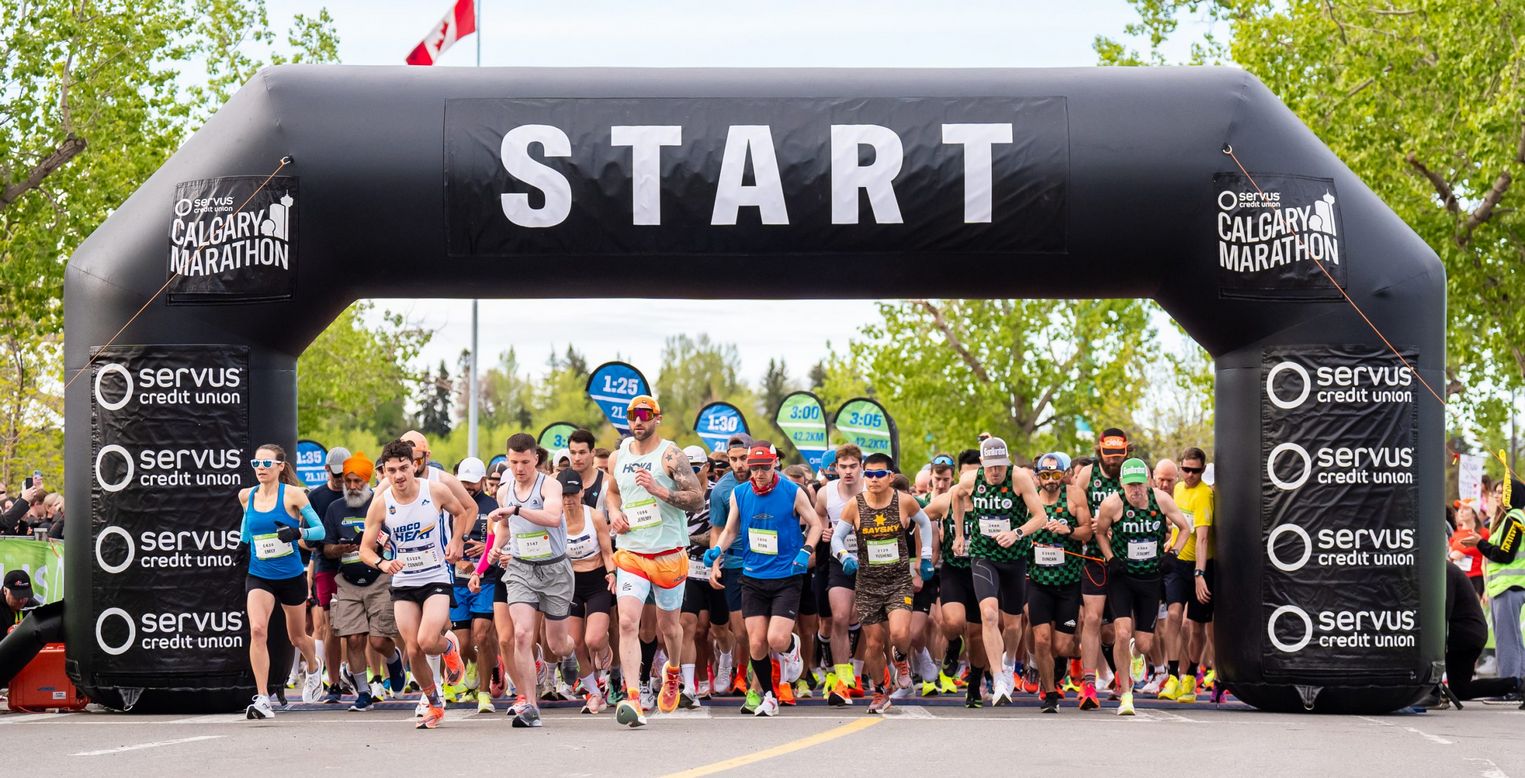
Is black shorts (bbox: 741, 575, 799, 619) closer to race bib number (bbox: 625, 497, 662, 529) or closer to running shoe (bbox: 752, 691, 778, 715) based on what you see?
running shoe (bbox: 752, 691, 778, 715)

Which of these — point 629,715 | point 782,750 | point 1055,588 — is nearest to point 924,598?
point 1055,588

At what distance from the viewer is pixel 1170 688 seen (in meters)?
15.8

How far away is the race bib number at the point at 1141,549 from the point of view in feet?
47.8

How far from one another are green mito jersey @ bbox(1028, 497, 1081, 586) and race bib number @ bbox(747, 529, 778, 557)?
199 centimetres

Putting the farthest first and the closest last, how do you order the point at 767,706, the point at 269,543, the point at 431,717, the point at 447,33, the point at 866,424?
the point at 447,33 < the point at 866,424 < the point at 767,706 < the point at 269,543 < the point at 431,717

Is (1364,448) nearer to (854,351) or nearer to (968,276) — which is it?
(968,276)

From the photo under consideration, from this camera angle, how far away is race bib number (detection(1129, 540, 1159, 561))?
1458 cm

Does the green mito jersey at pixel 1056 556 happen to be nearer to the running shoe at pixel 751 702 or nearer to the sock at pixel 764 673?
the sock at pixel 764 673

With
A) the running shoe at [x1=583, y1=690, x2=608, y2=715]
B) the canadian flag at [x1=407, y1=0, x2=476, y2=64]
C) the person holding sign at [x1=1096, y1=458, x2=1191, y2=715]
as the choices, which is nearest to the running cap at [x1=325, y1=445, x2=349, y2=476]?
the running shoe at [x1=583, y1=690, x2=608, y2=715]

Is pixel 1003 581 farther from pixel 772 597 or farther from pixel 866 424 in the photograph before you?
pixel 866 424

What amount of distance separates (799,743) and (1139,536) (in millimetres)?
4279

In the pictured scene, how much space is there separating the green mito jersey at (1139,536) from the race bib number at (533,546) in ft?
14.9

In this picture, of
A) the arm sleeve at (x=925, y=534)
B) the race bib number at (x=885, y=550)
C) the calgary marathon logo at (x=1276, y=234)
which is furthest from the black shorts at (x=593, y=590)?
the calgary marathon logo at (x=1276, y=234)

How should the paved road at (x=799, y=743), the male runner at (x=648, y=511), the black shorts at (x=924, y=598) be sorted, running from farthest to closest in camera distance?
1. the black shorts at (x=924, y=598)
2. the male runner at (x=648, y=511)
3. the paved road at (x=799, y=743)
